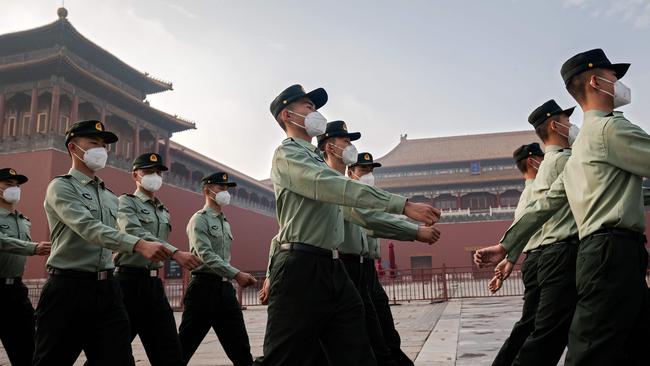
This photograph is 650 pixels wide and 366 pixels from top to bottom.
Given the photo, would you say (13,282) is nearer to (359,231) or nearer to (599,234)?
(359,231)

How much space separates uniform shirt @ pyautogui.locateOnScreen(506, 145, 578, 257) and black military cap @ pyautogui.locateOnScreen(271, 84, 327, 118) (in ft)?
4.38

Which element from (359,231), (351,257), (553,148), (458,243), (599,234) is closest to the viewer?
(599,234)

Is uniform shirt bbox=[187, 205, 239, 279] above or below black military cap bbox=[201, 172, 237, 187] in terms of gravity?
below

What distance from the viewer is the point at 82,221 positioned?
9.48 feet

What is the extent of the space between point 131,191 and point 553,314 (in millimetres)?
18034

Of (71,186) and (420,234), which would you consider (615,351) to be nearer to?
(420,234)

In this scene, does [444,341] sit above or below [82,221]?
below

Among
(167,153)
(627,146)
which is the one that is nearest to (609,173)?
(627,146)

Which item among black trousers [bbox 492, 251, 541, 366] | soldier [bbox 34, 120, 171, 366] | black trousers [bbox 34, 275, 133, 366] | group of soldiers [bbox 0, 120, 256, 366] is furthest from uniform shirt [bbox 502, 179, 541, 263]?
black trousers [bbox 34, 275, 133, 366]

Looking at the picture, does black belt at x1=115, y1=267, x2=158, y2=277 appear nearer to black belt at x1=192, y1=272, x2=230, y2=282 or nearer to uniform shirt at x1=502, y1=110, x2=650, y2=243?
black belt at x1=192, y1=272, x2=230, y2=282

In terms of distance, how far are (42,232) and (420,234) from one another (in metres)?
14.8

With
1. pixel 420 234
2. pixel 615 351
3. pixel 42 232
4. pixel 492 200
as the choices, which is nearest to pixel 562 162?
pixel 420 234

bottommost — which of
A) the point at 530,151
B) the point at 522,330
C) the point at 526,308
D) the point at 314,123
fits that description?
the point at 522,330

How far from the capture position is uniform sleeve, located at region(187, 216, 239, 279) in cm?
406
